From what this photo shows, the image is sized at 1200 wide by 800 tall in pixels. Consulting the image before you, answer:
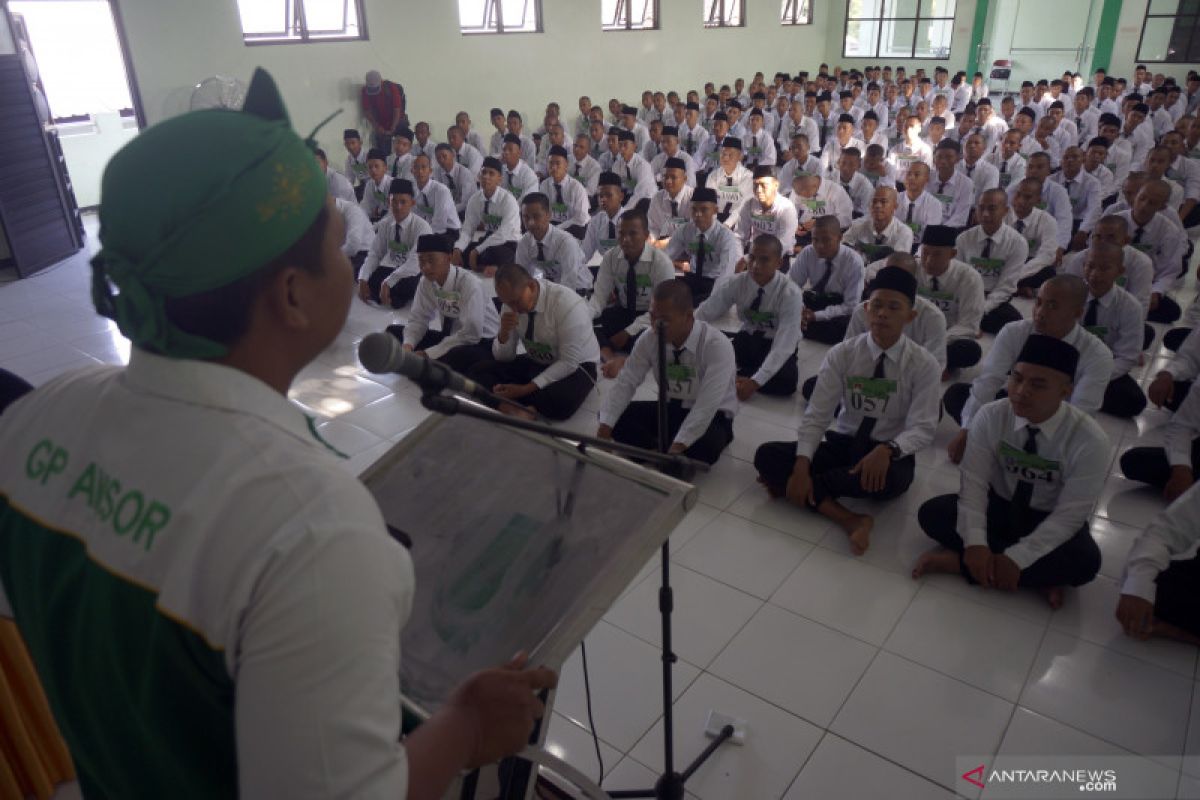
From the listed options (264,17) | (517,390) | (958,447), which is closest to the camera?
(958,447)

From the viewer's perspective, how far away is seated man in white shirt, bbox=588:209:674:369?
17.6 feet

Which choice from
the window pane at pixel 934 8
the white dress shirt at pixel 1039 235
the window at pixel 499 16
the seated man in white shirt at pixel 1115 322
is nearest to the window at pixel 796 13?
the window pane at pixel 934 8

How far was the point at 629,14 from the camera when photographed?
13.7 meters

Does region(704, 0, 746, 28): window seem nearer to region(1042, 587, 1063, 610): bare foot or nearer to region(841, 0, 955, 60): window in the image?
region(841, 0, 955, 60): window

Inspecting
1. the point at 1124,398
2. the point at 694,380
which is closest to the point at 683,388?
the point at 694,380

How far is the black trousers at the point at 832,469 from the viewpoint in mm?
3451

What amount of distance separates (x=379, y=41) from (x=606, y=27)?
4.59m

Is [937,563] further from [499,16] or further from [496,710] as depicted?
[499,16]

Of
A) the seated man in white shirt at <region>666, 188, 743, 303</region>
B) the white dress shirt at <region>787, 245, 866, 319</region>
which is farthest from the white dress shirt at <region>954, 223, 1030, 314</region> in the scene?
the seated man in white shirt at <region>666, 188, 743, 303</region>

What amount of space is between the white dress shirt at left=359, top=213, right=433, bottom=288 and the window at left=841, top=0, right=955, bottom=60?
621 inches

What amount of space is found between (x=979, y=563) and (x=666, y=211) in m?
5.06

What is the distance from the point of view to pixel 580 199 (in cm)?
794

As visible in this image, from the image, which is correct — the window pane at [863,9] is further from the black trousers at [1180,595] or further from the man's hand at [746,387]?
the black trousers at [1180,595]

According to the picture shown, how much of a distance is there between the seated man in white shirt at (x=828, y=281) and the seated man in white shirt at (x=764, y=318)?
56cm
